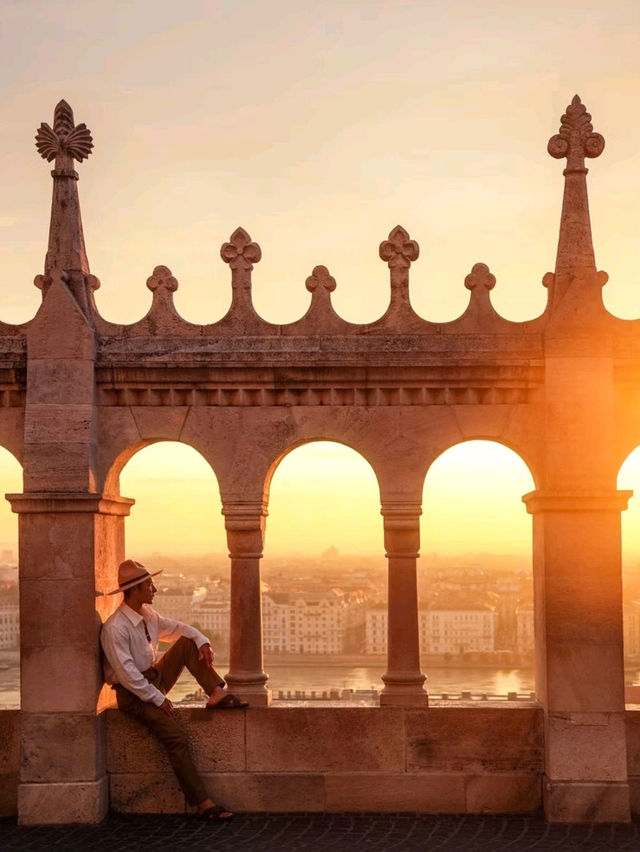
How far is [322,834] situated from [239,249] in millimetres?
4376

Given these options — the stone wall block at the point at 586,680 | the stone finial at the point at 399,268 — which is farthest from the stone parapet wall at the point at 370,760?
the stone finial at the point at 399,268

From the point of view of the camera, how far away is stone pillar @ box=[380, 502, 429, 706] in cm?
919

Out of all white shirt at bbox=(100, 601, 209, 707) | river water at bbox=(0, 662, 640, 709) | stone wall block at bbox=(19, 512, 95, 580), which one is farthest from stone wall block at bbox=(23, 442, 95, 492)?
river water at bbox=(0, 662, 640, 709)

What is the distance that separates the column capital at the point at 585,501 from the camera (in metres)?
9.01

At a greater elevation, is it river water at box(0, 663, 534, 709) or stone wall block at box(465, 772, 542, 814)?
stone wall block at box(465, 772, 542, 814)

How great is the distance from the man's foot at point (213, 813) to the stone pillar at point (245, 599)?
83 cm

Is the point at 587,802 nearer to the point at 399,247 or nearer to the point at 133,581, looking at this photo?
the point at 133,581

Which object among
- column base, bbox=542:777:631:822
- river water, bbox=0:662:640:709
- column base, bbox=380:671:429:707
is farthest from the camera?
river water, bbox=0:662:640:709

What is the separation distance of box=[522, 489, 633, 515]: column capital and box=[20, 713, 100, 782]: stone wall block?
3804 mm

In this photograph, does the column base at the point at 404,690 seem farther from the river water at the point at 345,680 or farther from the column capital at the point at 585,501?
the river water at the point at 345,680

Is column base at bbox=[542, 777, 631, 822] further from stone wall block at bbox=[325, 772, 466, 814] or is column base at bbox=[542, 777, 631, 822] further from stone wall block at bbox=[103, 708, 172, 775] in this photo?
stone wall block at bbox=[103, 708, 172, 775]

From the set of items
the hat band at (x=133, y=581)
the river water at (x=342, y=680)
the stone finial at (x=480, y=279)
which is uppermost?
the stone finial at (x=480, y=279)

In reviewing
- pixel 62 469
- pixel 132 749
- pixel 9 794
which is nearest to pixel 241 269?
pixel 62 469

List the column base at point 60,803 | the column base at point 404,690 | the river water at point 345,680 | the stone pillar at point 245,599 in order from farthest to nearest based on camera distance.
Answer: the river water at point 345,680 → the stone pillar at point 245,599 → the column base at point 404,690 → the column base at point 60,803
